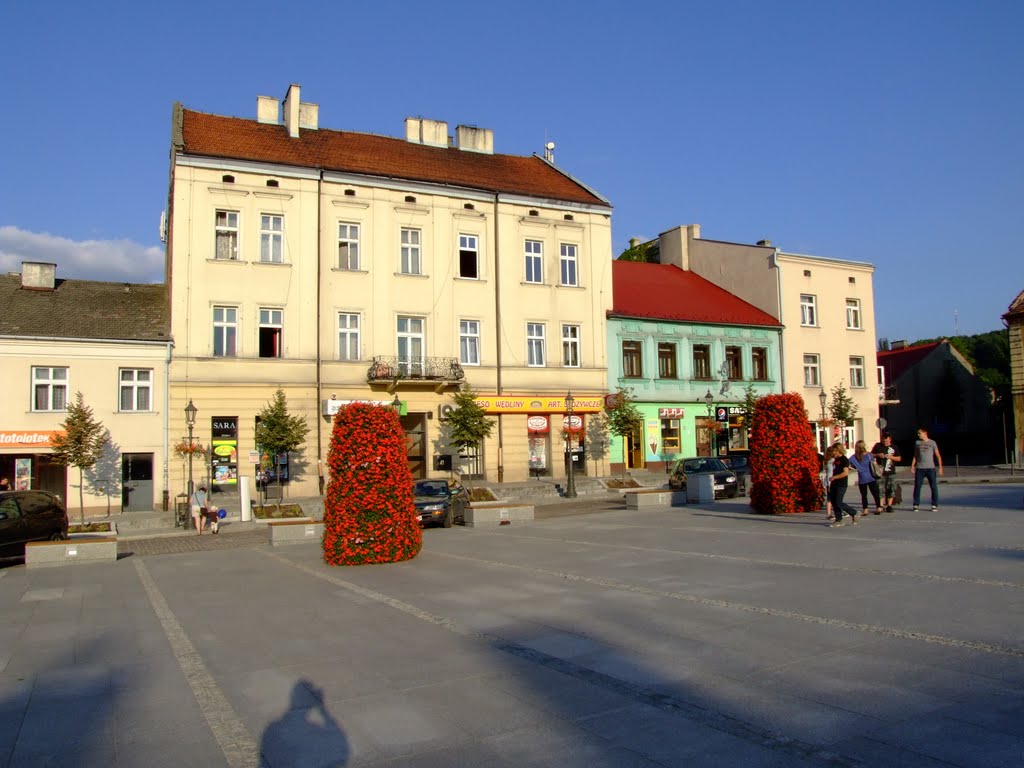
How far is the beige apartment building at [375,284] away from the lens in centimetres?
3253

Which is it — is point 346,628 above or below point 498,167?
below

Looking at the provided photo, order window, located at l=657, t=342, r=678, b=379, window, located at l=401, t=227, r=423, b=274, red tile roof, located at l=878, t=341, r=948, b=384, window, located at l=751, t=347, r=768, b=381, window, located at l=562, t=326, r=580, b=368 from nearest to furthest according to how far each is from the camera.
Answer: window, located at l=401, t=227, r=423, b=274 → window, located at l=562, t=326, r=580, b=368 → window, located at l=657, t=342, r=678, b=379 → window, located at l=751, t=347, r=768, b=381 → red tile roof, located at l=878, t=341, r=948, b=384

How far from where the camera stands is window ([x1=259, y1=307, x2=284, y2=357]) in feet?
110

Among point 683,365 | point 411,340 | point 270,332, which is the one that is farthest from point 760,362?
point 270,332

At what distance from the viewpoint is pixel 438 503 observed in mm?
23406

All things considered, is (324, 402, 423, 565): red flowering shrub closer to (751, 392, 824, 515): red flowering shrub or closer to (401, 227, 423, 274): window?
(751, 392, 824, 515): red flowering shrub

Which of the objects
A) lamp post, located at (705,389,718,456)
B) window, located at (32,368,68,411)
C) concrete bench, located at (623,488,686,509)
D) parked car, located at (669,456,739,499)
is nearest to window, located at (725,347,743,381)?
lamp post, located at (705,389,718,456)

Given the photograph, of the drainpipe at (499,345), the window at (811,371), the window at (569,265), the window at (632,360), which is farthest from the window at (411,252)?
the window at (811,371)

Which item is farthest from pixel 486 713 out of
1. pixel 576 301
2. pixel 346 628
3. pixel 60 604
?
pixel 576 301

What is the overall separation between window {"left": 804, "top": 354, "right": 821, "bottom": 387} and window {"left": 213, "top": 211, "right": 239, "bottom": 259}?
1205 inches

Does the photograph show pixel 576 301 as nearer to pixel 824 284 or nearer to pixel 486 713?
pixel 824 284

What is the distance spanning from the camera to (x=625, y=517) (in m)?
22.3

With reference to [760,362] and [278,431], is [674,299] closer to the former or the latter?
[760,362]

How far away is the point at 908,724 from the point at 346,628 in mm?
5896
